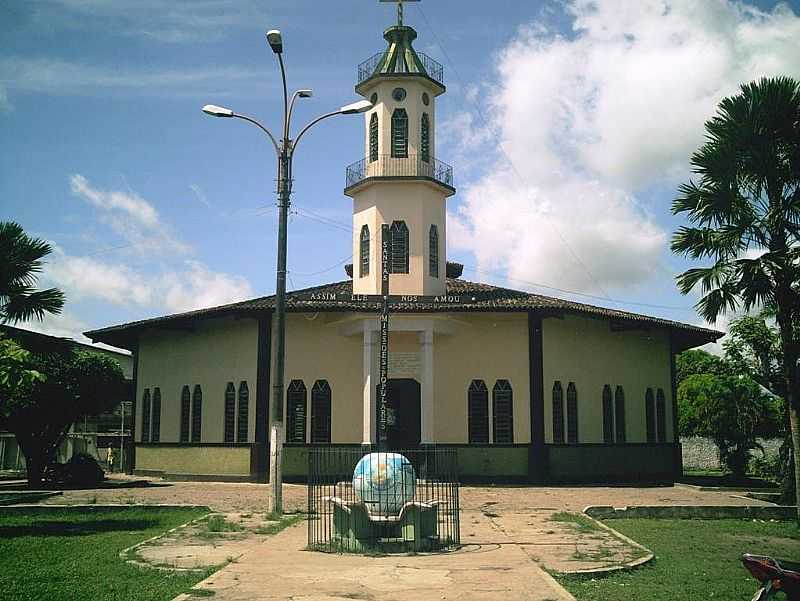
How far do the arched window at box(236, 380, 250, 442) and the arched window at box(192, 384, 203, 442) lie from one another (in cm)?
193

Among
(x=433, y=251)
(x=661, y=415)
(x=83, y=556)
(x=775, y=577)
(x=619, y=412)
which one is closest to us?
(x=775, y=577)

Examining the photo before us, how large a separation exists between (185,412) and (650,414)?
16.5 metres

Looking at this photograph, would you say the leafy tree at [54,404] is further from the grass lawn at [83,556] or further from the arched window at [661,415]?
the arched window at [661,415]

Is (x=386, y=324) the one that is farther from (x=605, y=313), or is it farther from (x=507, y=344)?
(x=605, y=313)

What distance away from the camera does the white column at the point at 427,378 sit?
85.0ft

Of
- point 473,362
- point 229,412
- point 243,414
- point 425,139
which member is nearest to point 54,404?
point 229,412

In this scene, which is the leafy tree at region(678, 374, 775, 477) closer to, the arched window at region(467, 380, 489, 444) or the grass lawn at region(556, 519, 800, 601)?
the arched window at region(467, 380, 489, 444)

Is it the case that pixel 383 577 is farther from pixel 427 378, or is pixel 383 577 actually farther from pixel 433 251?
pixel 433 251

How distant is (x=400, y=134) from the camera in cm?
2928

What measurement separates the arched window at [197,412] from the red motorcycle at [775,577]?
2347 cm

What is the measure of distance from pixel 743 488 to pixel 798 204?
1180 centimetres

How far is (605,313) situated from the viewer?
27.4 meters

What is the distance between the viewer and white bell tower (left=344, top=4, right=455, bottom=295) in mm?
28688

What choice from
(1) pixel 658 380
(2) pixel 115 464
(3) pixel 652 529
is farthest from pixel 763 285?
(2) pixel 115 464
